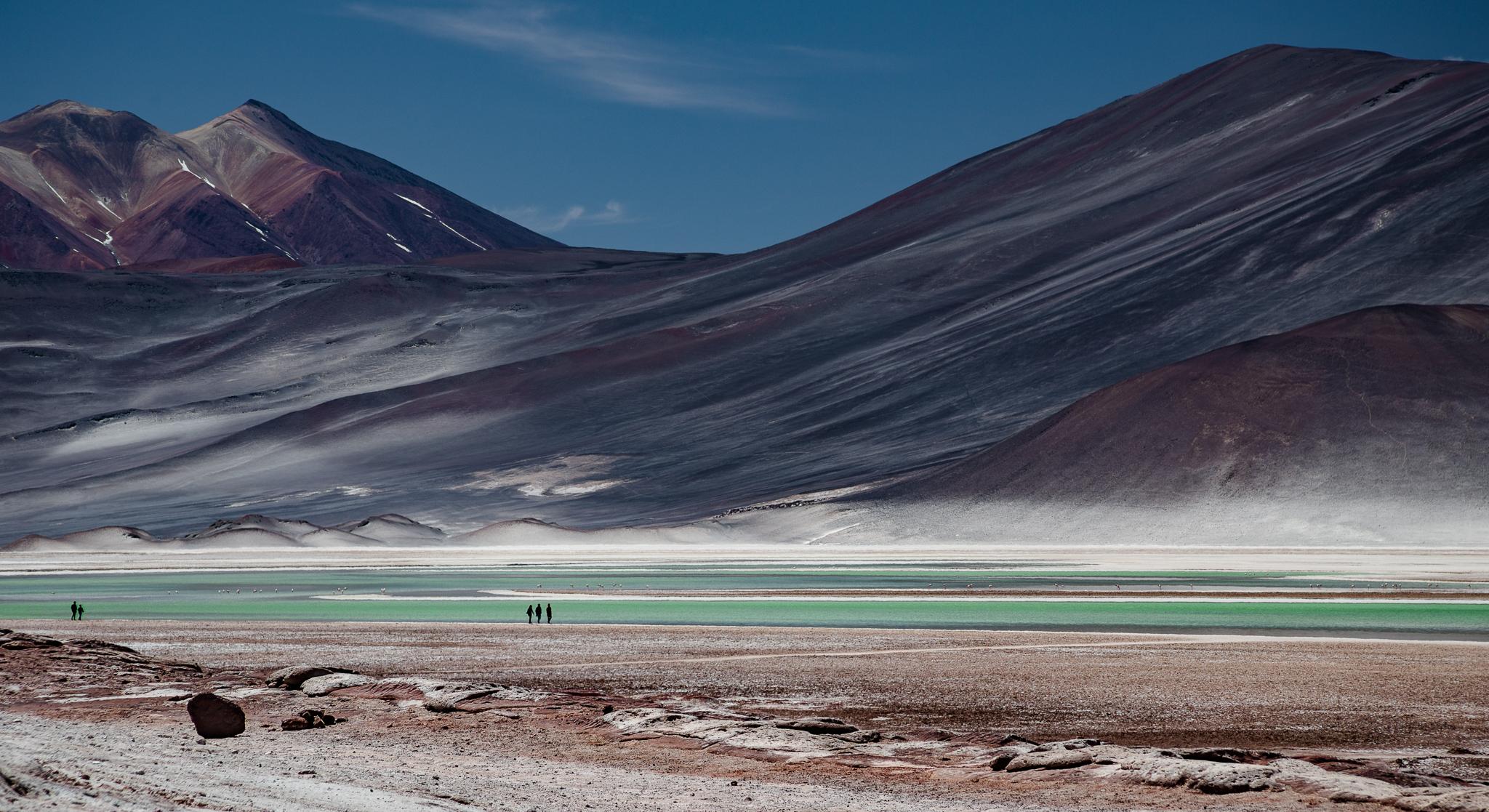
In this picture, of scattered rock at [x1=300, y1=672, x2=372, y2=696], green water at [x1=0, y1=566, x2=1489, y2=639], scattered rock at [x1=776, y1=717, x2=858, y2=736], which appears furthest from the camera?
green water at [x1=0, y1=566, x2=1489, y2=639]

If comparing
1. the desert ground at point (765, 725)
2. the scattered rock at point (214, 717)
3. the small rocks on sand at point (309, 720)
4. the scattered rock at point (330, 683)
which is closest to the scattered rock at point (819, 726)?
the desert ground at point (765, 725)

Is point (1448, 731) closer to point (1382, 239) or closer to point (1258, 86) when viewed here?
point (1382, 239)

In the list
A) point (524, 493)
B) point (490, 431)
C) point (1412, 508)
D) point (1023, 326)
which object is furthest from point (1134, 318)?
point (490, 431)

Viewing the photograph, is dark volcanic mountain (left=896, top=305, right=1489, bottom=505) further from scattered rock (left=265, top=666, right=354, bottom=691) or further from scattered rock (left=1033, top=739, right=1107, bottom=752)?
scattered rock (left=1033, top=739, right=1107, bottom=752)

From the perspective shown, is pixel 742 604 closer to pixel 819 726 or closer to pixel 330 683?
pixel 330 683

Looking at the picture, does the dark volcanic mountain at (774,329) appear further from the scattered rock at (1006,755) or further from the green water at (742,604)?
the scattered rock at (1006,755)

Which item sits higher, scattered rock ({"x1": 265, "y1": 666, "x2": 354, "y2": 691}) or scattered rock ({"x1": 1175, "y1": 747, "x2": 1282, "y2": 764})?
scattered rock ({"x1": 265, "y1": 666, "x2": 354, "y2": 691})

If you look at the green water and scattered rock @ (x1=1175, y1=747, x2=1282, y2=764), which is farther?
the green water

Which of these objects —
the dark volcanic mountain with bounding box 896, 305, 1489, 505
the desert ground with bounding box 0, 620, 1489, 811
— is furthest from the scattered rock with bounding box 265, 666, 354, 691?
the dark volcanic mountain with bounding box 896, 305, 1489, 505
